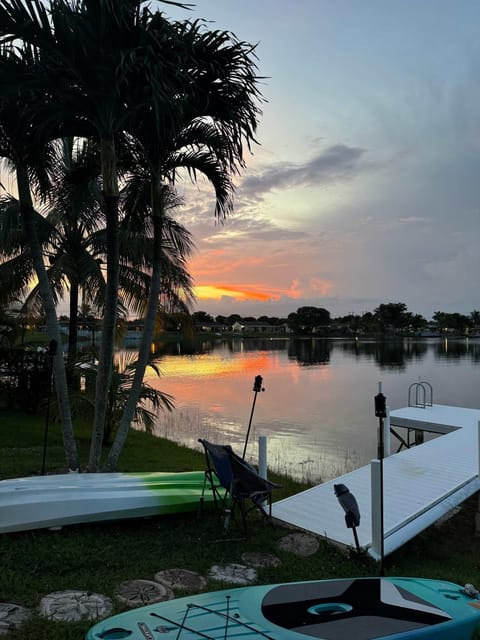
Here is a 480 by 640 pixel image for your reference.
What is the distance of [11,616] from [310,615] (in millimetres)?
2152

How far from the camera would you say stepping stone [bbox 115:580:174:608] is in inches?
142

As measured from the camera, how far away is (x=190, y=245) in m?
11.5

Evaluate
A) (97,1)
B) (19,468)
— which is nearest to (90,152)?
(97,1)

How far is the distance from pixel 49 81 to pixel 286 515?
6315 mm

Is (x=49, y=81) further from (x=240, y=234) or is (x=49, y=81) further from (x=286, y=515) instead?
(x=240, y=234)

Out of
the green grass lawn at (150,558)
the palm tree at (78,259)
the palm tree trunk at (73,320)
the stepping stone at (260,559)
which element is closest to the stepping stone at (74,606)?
the green grass lawn at (150,558)

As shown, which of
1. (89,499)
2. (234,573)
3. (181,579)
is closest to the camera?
(181,579)

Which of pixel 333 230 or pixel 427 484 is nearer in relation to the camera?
pixel 427 484

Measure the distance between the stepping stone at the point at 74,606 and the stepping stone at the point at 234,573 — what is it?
1.07m

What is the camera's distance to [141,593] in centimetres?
375

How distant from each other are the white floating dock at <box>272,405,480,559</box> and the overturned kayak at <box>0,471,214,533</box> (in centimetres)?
145

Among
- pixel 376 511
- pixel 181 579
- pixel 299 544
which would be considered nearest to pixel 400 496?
pixel 376 511

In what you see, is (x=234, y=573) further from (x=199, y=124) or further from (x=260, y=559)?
(x=199, y=124)

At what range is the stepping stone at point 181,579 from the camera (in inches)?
155
